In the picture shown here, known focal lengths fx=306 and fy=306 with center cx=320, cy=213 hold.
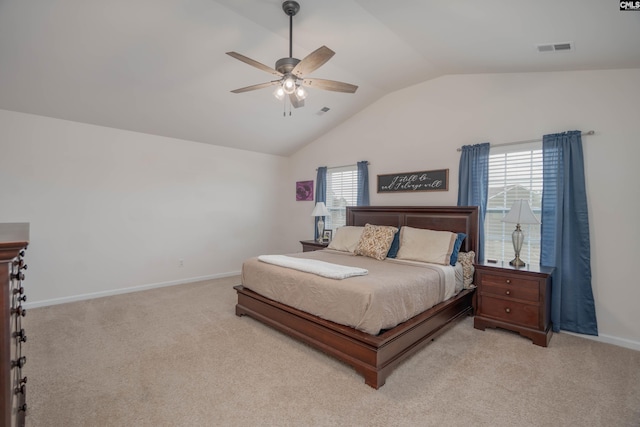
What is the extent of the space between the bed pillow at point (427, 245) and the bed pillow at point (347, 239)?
67 cm

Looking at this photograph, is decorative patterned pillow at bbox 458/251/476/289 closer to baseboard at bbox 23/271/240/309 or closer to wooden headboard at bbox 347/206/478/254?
wooden headboard at bbox 347/206/478/254

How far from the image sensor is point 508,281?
3258mm

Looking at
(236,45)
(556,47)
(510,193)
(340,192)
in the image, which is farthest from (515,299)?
(236,45)

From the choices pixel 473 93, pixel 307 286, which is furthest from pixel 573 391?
pixel 473 93

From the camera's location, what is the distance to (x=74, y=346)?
2.92 metres

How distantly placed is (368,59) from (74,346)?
14.6 ft

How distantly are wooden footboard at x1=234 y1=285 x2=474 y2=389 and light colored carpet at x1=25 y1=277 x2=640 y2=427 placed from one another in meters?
0.11

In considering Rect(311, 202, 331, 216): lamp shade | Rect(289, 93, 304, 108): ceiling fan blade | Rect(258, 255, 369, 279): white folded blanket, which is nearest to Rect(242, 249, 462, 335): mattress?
Rect(258, 255, 369, 279): white folded blanket

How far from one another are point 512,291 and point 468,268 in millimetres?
596

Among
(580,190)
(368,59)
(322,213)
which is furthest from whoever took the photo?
(322,213)

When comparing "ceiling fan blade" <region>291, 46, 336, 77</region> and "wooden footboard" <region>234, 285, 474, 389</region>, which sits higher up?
"ceiling fan blade" <region>291, 46, 336, 77</region>

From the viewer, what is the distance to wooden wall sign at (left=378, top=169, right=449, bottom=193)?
4.36m

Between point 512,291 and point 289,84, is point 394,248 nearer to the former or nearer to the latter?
point 512,291

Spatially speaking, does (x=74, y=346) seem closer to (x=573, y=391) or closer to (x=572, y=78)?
(x=573, y=391)
